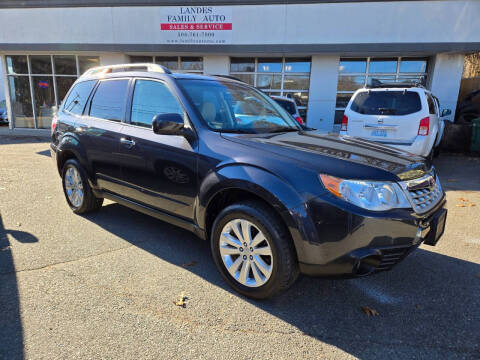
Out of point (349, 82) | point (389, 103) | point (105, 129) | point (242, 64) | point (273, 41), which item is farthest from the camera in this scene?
point (242, 64)

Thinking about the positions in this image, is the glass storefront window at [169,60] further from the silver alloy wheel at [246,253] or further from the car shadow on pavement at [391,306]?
the silver alloy wheel at [246,253]

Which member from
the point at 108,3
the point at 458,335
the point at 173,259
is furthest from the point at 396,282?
the point at 108,3

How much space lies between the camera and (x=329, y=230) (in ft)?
7.23

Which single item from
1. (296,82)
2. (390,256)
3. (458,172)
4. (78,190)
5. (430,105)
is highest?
(296,82)

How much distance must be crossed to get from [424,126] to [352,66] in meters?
6.89

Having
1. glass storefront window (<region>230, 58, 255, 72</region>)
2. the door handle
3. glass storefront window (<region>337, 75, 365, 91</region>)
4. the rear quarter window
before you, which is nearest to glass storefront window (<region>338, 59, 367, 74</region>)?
glass storefront window (<region>337, 75, 365, 91</region>)

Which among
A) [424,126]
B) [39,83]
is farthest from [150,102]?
[39,83]

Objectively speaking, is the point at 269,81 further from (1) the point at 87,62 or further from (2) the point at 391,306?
(2) the point at 391,306

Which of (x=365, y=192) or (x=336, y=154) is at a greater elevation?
(x=336, y=154)

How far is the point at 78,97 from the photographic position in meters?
4.43

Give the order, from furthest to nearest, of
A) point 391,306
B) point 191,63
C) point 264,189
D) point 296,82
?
point 191,63 < point 296,82 < point 391,306 < point 264,189

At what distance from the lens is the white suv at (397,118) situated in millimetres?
6559

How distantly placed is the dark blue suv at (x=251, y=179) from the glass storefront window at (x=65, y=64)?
12.2m

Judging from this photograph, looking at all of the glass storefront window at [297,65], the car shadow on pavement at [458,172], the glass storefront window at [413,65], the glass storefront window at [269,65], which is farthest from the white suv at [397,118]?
the glass storefront window at [269,65]
